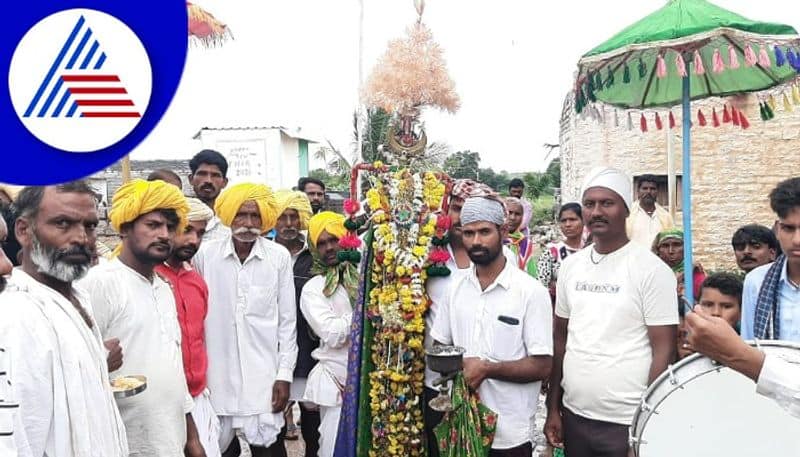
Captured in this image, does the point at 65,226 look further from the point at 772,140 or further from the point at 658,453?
the point at 772,140

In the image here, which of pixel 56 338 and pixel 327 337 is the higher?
pixel 56 338

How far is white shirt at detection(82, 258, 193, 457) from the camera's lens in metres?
3.26

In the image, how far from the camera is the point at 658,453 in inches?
111

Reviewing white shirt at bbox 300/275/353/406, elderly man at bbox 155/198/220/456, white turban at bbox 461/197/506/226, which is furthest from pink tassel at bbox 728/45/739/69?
elderly man at bbox 155/198/220/456

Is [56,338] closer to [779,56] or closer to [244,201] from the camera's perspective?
[244,201]

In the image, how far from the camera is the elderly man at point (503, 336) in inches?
146

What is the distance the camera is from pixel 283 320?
→ 15.1 feet

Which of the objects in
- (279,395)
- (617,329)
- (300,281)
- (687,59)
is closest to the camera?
(617,329)

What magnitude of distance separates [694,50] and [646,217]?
3971 mm

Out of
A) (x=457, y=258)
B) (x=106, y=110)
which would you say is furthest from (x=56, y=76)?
(x=457, y=258)

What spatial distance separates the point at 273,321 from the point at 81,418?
2.15 m

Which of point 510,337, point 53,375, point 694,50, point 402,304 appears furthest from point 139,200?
point 694,50

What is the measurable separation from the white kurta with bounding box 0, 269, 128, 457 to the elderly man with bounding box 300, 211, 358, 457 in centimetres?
202

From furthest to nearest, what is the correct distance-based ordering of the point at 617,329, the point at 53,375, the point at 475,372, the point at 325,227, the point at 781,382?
the point at 325,227 < the point at 475,372 < the point at 617,329 < the point at 53,375 < the point at 781,382
